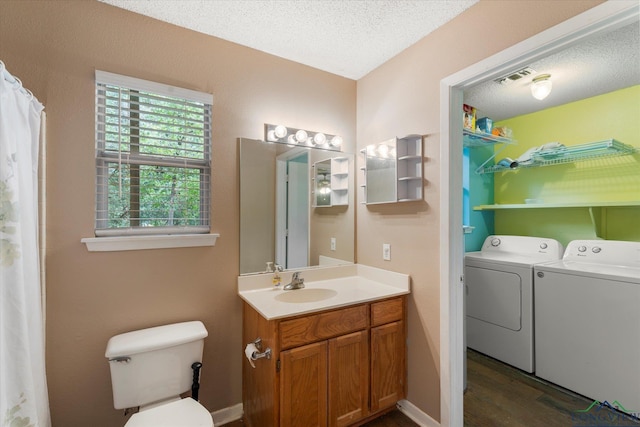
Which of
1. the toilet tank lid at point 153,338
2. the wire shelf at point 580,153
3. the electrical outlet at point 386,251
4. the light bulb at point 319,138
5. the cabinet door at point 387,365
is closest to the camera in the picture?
the toilet tank lid at point 153,338

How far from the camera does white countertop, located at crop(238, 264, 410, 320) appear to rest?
5.34ft

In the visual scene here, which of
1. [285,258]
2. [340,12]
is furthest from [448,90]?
[285,258]

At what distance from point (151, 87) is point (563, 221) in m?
3.66

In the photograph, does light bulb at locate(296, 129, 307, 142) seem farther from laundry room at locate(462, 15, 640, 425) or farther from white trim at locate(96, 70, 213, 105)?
laundry room at locate(462, 15, 640, 425)

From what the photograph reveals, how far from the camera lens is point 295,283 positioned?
80.4 inches

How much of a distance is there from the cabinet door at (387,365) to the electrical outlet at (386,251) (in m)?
0.46

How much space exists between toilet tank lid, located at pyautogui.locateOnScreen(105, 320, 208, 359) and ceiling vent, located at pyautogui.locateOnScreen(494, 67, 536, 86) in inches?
109

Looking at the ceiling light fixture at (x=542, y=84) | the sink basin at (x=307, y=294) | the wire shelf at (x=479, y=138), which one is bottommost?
the sink basin at (x=307, y=294)

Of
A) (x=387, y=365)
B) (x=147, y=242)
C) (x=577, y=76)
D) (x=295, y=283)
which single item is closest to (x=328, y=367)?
(x=387, y=365)

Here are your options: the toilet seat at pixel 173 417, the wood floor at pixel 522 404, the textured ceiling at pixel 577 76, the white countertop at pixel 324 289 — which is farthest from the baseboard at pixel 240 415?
the textured ceiling at pixel 577 76

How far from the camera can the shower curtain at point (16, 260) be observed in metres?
0.93

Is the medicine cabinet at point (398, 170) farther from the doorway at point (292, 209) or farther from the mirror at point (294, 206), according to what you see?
the doorway at point (292, 209)

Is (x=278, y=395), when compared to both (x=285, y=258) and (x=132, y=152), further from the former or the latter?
(x=132, y=152)

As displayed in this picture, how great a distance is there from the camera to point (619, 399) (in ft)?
6.34
